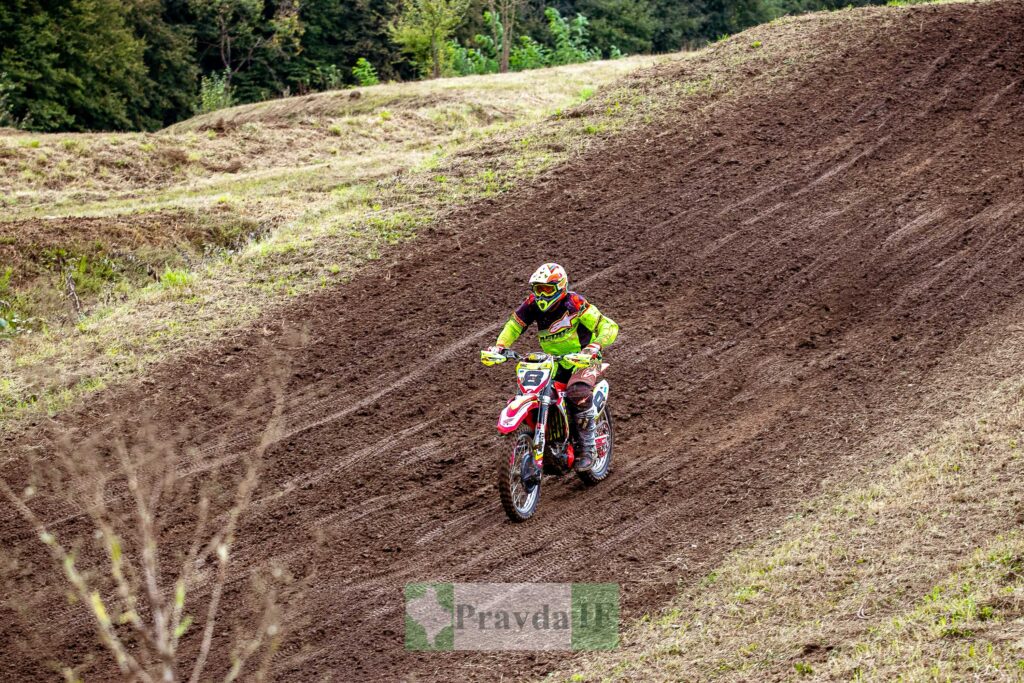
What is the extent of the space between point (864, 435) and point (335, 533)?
6.10 meters

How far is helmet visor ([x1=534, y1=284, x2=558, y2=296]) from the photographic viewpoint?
11000 millimetres

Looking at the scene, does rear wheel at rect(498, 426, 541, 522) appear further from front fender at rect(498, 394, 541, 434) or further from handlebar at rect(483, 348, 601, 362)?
handlebar at rect(483, 348, 601, 362)

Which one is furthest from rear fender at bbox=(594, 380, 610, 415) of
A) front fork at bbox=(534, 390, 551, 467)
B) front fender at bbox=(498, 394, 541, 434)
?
front fender at bbox=(498, 394, 541, 434)

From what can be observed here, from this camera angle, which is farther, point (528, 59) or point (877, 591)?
point (528, 59)

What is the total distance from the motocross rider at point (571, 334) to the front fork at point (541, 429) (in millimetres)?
176

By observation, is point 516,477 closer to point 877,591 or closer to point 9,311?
point 877,591

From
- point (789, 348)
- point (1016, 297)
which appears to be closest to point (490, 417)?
point (789, 348)

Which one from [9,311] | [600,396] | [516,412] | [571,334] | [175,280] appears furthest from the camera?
[175,280]

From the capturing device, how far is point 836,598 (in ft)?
28.2

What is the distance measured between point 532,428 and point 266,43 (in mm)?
44307

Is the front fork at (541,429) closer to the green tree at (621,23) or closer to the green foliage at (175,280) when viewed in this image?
the green foliage at (175,280)

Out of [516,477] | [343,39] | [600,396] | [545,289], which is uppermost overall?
[343,39]

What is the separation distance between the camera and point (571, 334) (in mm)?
11273

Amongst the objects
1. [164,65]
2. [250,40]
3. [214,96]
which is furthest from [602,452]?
[250,40]
